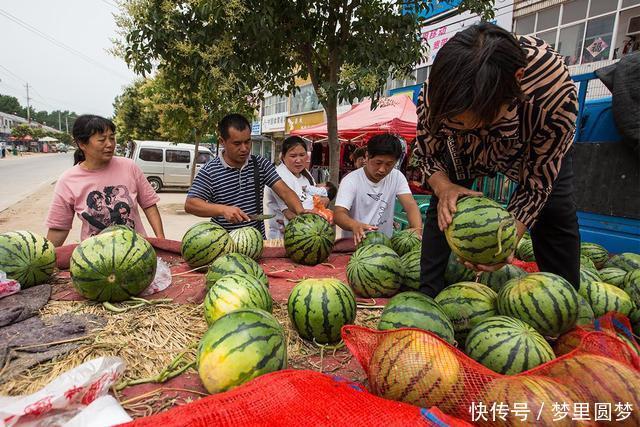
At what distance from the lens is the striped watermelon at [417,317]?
1.79 meters

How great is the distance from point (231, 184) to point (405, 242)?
1.89 meters

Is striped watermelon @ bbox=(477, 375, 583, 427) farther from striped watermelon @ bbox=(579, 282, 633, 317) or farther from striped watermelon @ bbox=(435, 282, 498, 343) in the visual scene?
striped watermelon @ bbox=(579, 282, 633, 317)

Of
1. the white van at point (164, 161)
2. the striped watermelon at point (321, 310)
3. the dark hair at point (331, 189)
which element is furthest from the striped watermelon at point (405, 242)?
the white van at point (164, 161)

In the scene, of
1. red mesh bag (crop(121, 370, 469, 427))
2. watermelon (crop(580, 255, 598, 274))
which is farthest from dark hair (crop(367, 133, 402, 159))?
red mesh bag (crop(121, 370, 469, 427))

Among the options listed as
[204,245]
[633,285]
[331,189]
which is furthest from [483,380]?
[331,189]

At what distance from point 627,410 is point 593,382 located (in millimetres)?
120

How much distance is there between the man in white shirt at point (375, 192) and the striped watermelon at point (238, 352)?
7.52 feet

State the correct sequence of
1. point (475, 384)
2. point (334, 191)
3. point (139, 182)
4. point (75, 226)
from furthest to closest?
point (75, 226) → point (334, 191) → point (139, 182) → point (475, 384)

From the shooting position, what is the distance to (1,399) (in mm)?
1305

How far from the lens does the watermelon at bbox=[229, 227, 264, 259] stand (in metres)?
3.29

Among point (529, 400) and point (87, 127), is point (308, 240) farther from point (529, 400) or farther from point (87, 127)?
point (529, 400)

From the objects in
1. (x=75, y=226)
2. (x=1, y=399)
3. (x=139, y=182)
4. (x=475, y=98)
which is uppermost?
(x=475, y=98)

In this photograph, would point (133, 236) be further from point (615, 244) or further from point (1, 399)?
point (615, 244)

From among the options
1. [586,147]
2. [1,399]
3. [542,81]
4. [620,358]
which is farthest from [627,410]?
[586,147]
